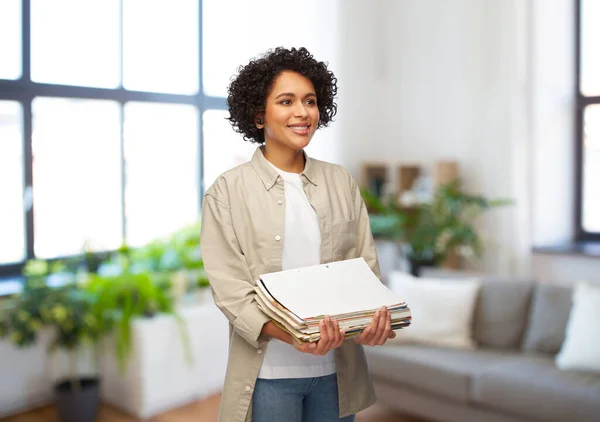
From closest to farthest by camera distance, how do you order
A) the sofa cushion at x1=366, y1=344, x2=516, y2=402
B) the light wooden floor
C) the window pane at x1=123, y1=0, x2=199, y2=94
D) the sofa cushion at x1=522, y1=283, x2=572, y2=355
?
the sofa cushion at x1=366, y1=344, x2=516, y2=402
the sofa cushion at x1=522, y1=283, x2=572, y2=355
the light wooden floor
the window pane at x1=123, y1=0, x2=199, y2=94

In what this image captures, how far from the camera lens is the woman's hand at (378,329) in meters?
1.24

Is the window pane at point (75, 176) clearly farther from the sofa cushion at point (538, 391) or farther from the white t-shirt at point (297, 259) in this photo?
the white t-shirt at point (297, 259)

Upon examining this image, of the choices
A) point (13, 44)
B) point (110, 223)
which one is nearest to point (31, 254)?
point (110, 223)

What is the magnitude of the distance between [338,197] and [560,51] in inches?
144

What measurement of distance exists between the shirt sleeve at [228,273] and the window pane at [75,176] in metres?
2.58

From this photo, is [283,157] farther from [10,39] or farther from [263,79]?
[10,39]

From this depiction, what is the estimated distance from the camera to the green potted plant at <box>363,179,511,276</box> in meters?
4.27

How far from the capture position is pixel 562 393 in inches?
103

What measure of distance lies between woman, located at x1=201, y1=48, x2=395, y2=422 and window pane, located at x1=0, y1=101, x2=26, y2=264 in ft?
8.82

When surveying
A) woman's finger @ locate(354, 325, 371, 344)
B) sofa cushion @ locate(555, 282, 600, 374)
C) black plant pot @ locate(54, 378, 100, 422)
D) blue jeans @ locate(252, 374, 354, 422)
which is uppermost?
woman's finger @ locate(354, 325, 371, 344)

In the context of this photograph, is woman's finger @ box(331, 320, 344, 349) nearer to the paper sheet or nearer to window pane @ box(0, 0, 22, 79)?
Answer: the paper sheet

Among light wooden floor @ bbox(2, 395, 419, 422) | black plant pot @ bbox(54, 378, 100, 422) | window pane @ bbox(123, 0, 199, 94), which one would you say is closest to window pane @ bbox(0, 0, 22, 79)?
window pane @ bbox(123, 0, 199, 94)

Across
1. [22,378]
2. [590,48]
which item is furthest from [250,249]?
[590,48]

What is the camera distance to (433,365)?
3006mm
